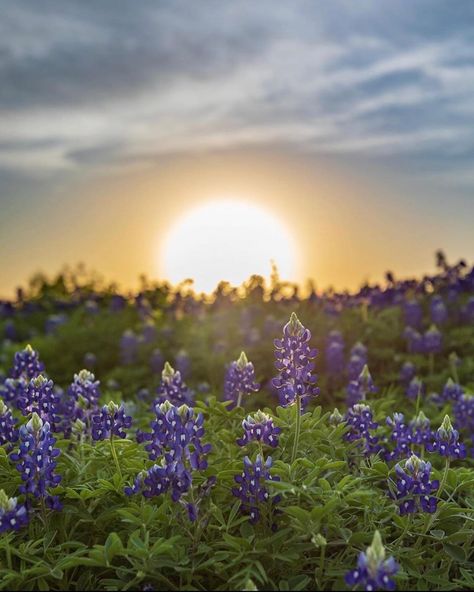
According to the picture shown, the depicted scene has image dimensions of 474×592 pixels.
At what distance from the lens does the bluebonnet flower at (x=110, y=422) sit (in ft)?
17.3

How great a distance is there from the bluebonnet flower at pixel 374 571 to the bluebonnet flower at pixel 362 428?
69.0 inches

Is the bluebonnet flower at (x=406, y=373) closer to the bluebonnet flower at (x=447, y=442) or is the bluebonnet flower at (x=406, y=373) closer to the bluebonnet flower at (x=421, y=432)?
the bluebonnet flower at (x=421, y=432)

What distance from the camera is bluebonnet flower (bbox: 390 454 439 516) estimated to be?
4773 mm

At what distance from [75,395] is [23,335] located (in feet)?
37.7

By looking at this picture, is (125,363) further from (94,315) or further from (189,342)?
(94,315)

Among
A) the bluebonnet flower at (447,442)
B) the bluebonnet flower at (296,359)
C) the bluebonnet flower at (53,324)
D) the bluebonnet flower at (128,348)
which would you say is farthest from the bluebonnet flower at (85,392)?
the bluebonnet flower at (53,324)

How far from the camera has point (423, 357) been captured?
11.1 metres

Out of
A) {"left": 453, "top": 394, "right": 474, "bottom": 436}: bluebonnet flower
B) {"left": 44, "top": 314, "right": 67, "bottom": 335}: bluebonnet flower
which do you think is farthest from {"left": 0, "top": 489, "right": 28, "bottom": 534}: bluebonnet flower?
{"left": 44, "top": 314, "right": 67, "bottom": 335}: bluebonnet flower

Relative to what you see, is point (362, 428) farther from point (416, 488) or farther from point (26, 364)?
point (26, 364)

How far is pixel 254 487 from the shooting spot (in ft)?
14.9

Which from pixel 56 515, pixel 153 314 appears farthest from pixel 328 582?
pixel 153 314

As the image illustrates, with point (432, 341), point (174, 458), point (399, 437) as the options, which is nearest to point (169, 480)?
point (174, 458)

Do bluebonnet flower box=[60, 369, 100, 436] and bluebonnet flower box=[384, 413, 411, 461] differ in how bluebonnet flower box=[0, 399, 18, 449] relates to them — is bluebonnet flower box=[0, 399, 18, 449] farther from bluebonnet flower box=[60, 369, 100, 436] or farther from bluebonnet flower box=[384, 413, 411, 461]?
bluebonnet flower box=[384, 413, 411, 461]

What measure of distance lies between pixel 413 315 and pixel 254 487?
7.81 m
